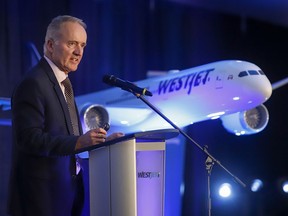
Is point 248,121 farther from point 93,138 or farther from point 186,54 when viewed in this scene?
point 93,138

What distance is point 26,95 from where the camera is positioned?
2.13 metres

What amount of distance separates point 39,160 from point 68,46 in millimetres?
546

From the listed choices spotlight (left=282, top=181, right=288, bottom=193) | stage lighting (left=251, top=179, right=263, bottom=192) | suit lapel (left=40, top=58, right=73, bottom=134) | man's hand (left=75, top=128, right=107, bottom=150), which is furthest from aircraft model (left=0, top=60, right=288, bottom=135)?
man's hand (left=75, top=128, right=107, bottom=150)

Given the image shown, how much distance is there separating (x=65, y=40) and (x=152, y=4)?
487 centimetres

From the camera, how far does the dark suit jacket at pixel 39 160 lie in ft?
6.91

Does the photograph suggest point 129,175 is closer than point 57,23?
Yes

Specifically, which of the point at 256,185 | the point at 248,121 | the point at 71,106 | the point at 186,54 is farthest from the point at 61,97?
the point at 186,54

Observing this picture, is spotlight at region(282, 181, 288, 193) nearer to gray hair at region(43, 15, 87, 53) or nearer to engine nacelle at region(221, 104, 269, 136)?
engine nacelle at region(221, 104, 269, 136)

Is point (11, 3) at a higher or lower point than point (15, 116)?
higher

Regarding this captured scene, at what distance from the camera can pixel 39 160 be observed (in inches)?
84.6

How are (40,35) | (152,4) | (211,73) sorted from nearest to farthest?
(211,73) → (40,35) → (152,4)

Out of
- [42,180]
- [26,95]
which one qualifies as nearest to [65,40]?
[26,95]

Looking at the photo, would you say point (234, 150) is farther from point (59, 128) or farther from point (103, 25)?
point (59, 128)

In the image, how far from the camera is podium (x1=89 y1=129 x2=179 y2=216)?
1957 millimetres
